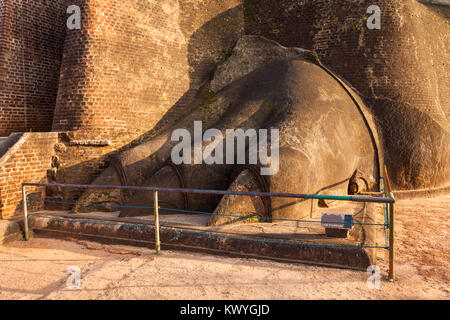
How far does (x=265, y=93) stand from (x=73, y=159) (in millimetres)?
5176

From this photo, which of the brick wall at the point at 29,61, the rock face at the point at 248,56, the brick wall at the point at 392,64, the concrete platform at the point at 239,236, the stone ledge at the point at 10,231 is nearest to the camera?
the concrete platform at the point at 239,236

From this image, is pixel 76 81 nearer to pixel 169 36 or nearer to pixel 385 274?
pixel 169 36

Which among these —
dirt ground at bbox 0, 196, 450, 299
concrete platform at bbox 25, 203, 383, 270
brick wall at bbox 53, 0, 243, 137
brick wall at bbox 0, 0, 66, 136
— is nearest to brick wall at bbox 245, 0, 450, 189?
brick wall at bbox 53, 0, 243, 137

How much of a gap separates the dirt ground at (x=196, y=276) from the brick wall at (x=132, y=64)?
412cm

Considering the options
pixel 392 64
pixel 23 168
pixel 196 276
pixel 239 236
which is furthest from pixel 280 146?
pixel 392 64

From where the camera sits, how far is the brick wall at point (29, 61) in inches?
347

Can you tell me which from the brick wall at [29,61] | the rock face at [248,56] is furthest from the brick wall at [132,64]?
the brick wall at [29,61]

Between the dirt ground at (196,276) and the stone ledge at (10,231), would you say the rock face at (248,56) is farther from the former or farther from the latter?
the dirt ground at (196,276)

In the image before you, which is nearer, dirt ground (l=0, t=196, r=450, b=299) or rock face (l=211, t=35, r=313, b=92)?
dirt ground (l=0, t=196, r=450, b=299)

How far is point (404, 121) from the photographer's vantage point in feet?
30.9

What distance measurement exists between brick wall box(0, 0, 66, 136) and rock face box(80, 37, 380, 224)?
3570 mm

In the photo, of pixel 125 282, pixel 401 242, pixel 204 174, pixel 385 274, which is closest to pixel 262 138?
pixel 204 174

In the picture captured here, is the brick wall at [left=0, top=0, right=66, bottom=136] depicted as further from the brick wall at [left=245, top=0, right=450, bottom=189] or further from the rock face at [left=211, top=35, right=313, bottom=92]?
the brick wall at [left=245, top=0, right=450, bottom=189]

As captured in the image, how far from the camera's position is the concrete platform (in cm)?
429
